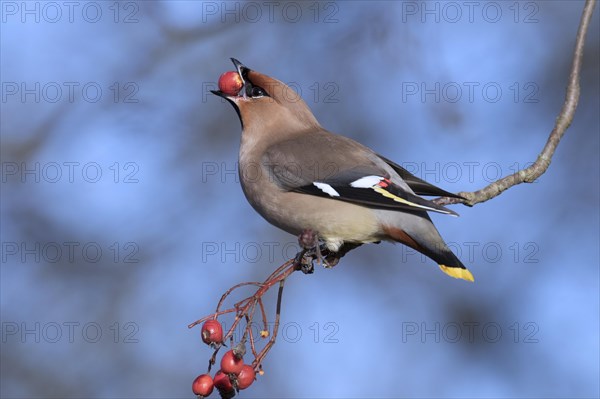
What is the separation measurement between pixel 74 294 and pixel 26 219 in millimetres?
603

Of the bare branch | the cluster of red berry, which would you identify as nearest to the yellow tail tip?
the bare branch

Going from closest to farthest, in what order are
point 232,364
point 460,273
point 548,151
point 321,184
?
point 232,364 → point 548,151 → point 460,273 → point 321,184

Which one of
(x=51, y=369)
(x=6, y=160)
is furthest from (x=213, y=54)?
(x=51, y=369)

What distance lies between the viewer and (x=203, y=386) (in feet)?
10.6

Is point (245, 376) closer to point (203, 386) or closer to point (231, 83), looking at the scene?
point (203, 386)

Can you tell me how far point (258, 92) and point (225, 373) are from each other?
60.5 inches

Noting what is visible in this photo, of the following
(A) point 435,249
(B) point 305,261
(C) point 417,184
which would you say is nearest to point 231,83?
(C) point 417,184

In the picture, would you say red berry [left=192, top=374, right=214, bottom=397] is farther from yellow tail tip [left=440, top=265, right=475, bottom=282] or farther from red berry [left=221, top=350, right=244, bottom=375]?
yellow tail tip [left=440, top=265, right=475, bottom=282]

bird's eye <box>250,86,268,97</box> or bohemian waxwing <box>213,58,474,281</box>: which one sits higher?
bird's eye <box>250,86,268,97</box>

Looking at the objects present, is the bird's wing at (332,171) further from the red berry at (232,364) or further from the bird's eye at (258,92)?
the red berry at (232,364)

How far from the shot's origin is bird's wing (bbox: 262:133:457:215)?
3770 mm

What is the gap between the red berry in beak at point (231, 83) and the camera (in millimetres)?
4301

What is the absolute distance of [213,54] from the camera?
7.09 m

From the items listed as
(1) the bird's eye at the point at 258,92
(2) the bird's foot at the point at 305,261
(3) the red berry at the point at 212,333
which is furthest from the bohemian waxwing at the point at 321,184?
(3) the red berry at the point at 212,333
